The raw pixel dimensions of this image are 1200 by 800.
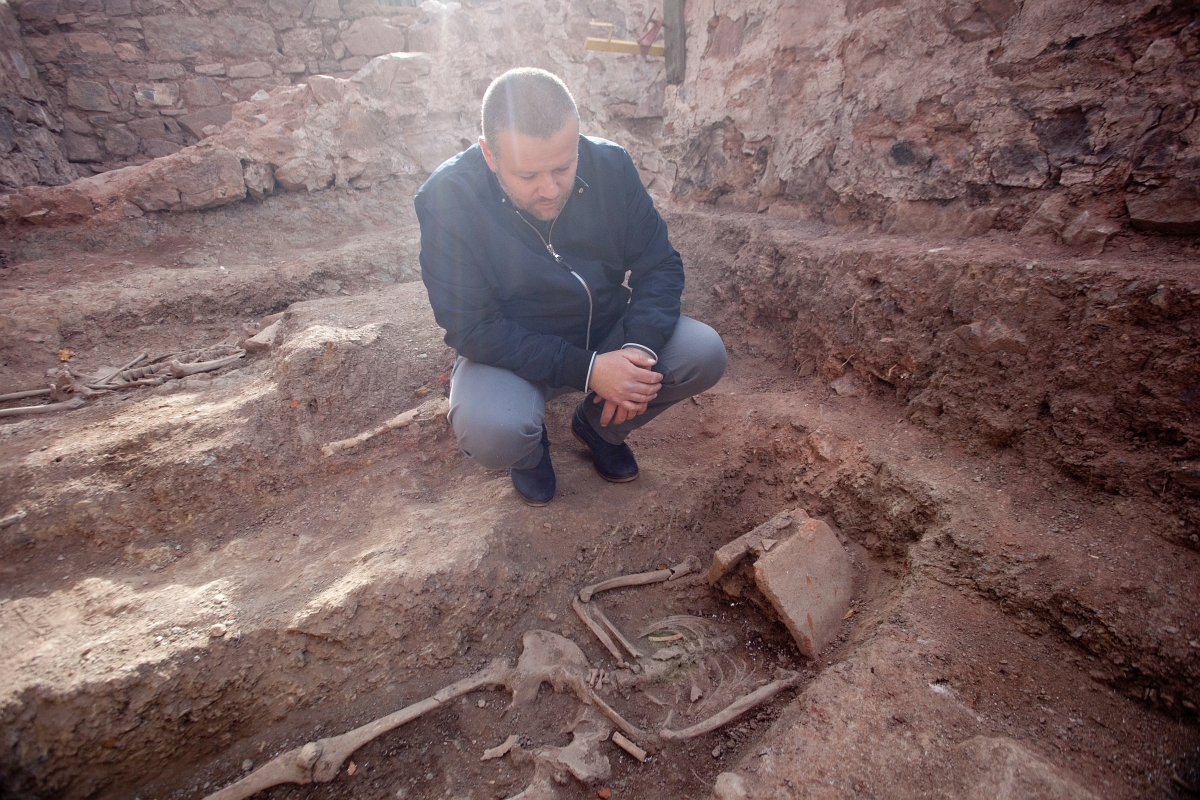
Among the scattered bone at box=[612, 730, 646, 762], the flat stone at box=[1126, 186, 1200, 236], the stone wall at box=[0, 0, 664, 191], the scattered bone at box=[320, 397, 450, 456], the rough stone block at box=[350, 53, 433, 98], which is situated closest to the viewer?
the scattered bone at box=[612, 730, 646, 762]

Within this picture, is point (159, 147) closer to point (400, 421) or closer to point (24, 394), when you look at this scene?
point (24, 394)

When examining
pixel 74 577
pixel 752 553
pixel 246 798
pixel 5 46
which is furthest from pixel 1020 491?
pixel 5 46

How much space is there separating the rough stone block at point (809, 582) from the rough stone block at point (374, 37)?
748cm

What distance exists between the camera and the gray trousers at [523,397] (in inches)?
80.8

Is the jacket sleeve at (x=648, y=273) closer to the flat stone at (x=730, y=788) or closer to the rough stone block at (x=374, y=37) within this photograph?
the flat stone at (x=730, y=788)

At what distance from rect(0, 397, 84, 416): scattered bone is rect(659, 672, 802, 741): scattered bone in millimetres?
3449

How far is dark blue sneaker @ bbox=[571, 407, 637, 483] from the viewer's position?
8.16 feet

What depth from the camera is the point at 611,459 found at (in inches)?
98.3

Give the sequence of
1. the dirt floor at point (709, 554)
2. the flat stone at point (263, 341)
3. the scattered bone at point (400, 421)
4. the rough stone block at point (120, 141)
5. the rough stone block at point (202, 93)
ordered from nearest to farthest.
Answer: the dirt floor at point (709, 554) → the scattered bone at point (400, 421) → the flat stone at point (263, 341) → the rough stone block at point (120, 141) → the rough stone block at point (202, 93)

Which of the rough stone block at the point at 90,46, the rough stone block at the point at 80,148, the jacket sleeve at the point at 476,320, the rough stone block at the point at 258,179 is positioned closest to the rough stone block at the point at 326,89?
the rough stone block at the point at 258,179

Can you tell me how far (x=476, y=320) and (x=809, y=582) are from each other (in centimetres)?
151

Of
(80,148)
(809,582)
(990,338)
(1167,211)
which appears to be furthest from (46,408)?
(80,148)

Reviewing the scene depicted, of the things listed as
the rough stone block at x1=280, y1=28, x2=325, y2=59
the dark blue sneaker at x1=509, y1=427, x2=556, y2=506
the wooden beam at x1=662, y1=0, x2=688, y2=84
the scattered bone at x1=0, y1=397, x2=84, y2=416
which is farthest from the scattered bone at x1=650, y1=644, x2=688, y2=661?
the rough stone block at x1=280, y1=28, x2=325, y2=59

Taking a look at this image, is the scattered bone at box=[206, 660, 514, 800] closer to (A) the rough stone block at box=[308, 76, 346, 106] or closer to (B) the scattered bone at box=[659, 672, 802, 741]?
(B) the scattered bone at box=[659, 672, 802, 741]
